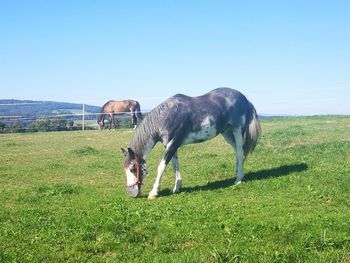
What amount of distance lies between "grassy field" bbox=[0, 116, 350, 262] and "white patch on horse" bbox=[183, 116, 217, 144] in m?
1.37

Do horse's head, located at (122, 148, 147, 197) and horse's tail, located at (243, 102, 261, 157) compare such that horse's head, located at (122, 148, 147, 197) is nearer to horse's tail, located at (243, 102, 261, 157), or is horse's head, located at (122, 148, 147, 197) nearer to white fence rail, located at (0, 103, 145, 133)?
horse's tail, located at (243, 102, 261, 157)

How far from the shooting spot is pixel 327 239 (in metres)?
6.92

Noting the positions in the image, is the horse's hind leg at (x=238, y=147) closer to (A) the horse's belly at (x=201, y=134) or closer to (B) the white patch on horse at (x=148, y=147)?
(A) the horse's belly at (x=201, y=134)

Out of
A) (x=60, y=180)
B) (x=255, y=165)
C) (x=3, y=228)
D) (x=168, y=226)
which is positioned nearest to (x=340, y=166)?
(x=255, y=165)

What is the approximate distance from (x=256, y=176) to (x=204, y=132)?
238 cm

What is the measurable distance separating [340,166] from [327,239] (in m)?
7.58

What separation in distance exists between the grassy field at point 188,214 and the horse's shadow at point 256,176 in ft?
0.10

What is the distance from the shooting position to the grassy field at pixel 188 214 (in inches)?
268

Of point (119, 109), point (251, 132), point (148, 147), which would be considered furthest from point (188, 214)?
point (119, 109)

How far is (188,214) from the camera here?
9.02 meters

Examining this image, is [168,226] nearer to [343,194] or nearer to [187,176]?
[343,194]

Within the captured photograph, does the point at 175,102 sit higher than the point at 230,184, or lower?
higher

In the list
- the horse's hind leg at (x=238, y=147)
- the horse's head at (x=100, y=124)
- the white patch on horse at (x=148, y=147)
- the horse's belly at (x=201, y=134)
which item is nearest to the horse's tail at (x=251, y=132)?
the horse's hind leg at (x=238, y=147)

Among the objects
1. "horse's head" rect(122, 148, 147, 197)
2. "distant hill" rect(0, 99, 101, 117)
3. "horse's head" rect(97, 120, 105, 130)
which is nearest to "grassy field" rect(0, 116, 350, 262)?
"horse's head" rect(122, 148, 147, 197)
